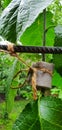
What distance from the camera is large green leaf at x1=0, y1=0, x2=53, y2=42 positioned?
0.41m

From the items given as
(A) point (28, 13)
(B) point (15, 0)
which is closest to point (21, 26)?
(A) point (28, 13)

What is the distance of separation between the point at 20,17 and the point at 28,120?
0.15m

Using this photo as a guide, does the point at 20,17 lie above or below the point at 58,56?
above

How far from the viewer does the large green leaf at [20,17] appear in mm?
405

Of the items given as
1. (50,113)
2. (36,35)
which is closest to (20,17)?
(50,113)

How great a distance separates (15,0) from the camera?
53 cm

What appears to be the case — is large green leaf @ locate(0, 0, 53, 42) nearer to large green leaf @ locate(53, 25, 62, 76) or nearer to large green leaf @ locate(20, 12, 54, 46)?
large green leaf @ locate(53, 25, 62, 76)

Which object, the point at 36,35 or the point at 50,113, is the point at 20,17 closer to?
the point at 50,113

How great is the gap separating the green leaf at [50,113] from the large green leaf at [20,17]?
4.8 inches

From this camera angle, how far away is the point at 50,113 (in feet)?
1.64

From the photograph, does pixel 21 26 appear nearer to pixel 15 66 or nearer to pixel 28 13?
pixel 28 13

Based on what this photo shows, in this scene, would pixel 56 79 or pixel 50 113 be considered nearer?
pixel 50 113

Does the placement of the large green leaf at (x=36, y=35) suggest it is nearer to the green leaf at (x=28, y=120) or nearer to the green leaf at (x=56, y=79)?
the green leaf at (x=56, y=79)

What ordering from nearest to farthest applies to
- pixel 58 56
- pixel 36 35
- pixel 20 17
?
pixel 20 17
pixel 58 56
pixel 36 35
